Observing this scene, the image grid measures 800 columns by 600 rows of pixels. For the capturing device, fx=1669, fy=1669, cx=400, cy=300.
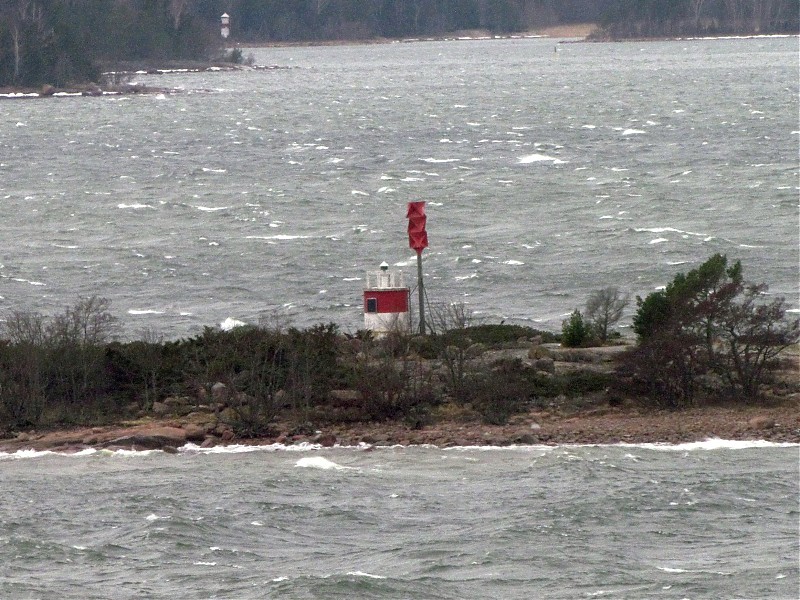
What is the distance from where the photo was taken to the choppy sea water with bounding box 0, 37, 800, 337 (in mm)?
30297

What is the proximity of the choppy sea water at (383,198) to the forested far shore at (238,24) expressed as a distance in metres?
16.8

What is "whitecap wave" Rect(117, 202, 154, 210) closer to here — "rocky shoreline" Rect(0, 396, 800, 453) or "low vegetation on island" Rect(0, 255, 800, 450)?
"low vegetation on island" Rect(0, 255, 800, 450)

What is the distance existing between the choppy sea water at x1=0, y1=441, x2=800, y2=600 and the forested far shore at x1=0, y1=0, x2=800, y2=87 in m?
88.7

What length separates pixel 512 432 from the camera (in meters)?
17.7

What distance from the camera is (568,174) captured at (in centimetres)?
4731

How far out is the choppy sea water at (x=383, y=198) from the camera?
99.4 ft

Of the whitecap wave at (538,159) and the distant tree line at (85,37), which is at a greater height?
the distant tree line at (85,37)

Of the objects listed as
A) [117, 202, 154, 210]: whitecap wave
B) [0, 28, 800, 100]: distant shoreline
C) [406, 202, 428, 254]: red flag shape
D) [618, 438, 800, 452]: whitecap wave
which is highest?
[0, 28, 800, 100]: distant shoreline

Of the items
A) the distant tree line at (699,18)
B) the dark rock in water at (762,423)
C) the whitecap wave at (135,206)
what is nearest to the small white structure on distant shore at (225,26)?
the distant tree line at (699,18)

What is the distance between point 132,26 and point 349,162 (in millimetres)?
78649

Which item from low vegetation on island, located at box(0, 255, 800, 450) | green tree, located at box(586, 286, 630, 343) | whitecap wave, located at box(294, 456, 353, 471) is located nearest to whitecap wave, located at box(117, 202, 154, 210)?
green tree, located at box(586, 286, 630, 343)

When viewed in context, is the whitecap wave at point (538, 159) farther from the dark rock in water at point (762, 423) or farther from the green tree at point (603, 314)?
the dark rock in water at point (762, 423)

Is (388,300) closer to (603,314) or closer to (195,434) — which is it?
(603,314)

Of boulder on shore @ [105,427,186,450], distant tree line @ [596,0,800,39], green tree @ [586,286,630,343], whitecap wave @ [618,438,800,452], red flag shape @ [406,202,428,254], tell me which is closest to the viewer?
whitecap wave @ [618,438,800,452]
